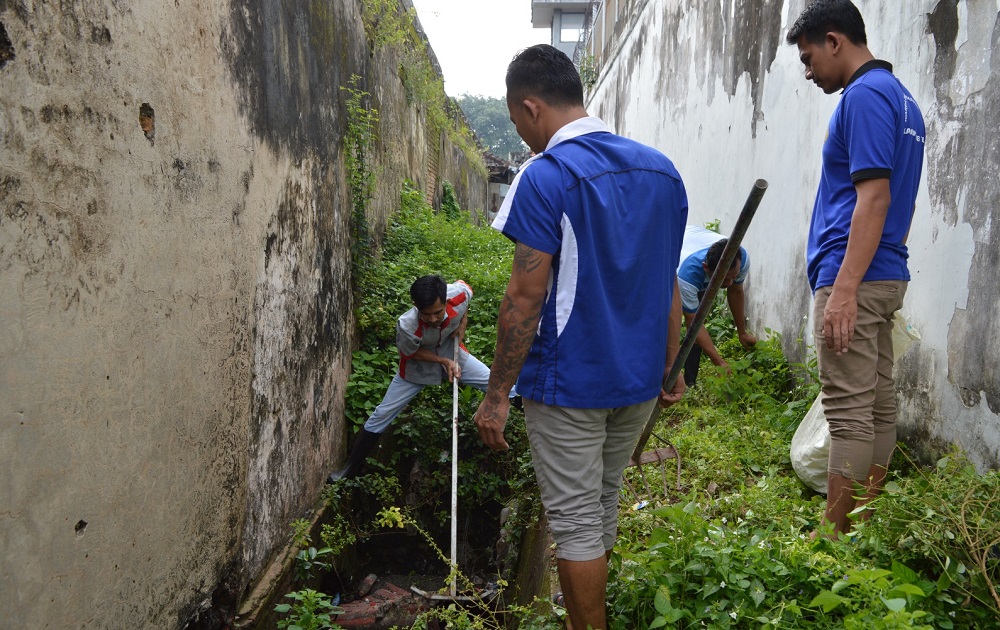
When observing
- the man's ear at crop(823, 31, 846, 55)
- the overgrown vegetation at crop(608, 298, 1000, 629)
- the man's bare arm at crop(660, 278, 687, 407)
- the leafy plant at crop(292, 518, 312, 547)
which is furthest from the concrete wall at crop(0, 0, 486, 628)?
the man's ear at crop(823, 31, 846, 55)

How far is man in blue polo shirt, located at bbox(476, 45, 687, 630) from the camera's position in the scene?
2.05 m

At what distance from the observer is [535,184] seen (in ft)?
6.69

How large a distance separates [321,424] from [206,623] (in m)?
1.64

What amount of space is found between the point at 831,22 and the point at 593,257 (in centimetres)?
134

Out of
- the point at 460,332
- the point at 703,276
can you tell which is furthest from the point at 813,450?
the point at 460,332

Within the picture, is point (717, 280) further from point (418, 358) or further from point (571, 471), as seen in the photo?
point (418, 358)

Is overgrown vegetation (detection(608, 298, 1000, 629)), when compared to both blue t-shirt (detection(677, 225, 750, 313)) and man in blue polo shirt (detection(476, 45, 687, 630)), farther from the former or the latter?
blue t-shirt (detection(677, 225, 750, 313))

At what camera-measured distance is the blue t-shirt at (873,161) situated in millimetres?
2336

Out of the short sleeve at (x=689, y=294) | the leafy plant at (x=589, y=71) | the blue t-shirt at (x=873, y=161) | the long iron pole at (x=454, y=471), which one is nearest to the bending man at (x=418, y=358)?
the long iron pole at (x=454, y=471)

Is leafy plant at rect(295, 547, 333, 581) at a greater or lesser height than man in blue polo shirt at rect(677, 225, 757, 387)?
lesser

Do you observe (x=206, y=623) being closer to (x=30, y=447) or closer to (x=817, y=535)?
(x=30, y=447)

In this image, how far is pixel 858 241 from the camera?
2.33 meters

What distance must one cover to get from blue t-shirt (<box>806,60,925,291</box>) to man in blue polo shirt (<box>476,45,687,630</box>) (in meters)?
0.67

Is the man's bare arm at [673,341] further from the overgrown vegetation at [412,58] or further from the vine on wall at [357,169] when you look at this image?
the overgrown vegetation at [412,58]
